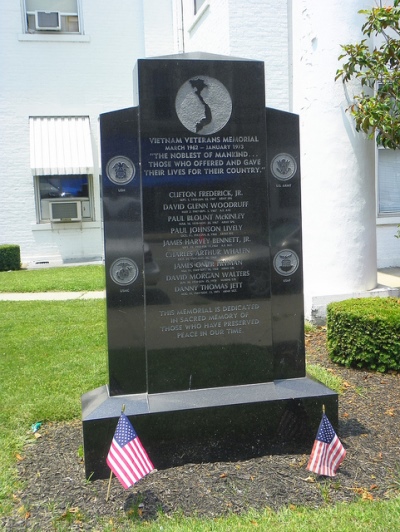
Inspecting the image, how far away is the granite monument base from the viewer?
4020 mm

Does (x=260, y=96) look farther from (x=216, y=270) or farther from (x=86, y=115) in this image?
(x=86, y=115)

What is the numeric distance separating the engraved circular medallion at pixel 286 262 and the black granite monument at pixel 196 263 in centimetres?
11

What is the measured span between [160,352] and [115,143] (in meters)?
1.50

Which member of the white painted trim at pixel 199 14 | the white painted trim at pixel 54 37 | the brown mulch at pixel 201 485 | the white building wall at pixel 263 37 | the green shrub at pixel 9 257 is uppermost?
the white painted trim at pixel 54 37

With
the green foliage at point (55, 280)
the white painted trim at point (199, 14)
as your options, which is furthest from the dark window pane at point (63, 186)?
the white painted trim at point (199, 14)

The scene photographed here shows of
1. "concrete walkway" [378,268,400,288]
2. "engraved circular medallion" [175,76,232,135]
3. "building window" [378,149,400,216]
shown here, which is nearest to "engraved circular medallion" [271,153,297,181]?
"engraved circular medallion" [175,76,232,135]

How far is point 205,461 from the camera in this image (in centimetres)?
418

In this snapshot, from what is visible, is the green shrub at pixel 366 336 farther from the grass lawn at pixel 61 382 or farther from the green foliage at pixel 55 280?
the green foliage at pixel 55 280

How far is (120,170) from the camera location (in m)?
4.21

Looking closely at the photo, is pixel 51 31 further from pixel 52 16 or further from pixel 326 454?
pixel 326 454

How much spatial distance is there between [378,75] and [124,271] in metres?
4.97

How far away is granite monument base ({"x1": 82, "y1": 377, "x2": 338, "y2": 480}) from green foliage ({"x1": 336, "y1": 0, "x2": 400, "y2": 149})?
13.5 ft

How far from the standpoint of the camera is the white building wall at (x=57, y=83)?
15516 millimetres

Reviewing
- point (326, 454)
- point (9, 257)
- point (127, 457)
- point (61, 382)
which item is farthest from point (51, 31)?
point (326, 454)
